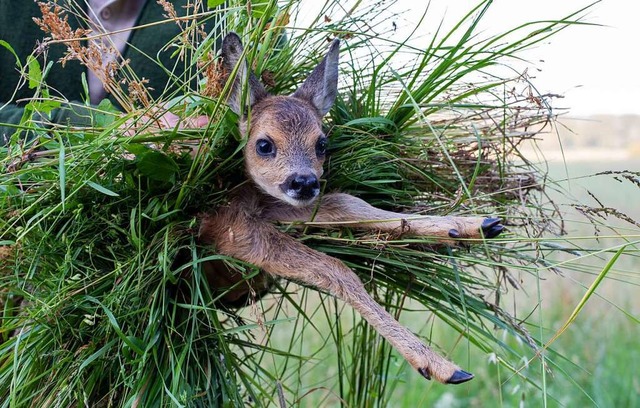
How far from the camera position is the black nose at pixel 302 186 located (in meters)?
1.85

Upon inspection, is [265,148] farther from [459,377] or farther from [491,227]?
[459,377]

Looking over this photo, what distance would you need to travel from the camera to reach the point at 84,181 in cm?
170

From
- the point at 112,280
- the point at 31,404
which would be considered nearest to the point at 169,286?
the point at 112,280

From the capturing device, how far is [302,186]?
1851mm

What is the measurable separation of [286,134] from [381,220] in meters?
0.37

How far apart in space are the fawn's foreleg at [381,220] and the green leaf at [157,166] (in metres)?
0.38

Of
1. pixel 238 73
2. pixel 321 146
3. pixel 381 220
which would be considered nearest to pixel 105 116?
pixel 238 73

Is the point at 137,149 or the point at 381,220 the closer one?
the point at 137,149

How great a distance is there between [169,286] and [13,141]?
56 cm

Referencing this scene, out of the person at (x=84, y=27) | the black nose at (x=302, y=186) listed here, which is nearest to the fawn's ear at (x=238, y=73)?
the black nose at (x=302, y=186)

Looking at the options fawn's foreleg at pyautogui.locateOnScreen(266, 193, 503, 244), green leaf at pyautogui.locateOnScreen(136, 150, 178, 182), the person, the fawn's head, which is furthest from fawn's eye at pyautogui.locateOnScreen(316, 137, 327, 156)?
the person

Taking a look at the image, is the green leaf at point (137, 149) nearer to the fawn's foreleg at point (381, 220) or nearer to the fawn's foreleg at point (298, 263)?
the fawn's foreleg at point (298, 263)

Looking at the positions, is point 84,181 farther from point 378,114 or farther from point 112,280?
point 378,114

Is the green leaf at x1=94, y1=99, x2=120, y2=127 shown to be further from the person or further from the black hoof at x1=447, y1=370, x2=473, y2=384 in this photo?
the black hoof at x1=447, y1=370, x2=473, y2=384
